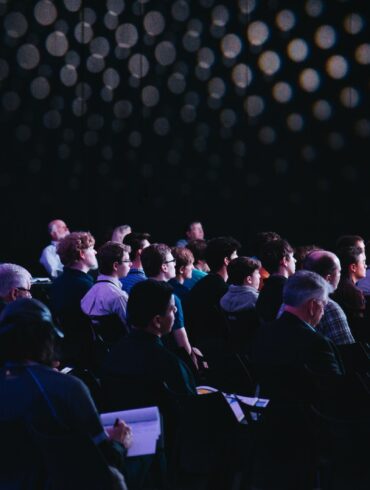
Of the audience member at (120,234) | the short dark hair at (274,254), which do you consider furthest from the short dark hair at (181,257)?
the audience member at (120,234)

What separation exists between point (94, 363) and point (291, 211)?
5.65 metres

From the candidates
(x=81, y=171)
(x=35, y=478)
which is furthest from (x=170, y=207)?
(x=35, y=478)

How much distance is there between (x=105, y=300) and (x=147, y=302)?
156 cm

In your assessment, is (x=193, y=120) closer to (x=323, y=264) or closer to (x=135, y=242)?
(x=135, y=242)

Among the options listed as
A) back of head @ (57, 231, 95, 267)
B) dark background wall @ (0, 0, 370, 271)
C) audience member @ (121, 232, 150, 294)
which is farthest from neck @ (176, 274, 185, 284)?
dark background wall @ (0, 0, 370, 271)

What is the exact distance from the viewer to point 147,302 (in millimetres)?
3338

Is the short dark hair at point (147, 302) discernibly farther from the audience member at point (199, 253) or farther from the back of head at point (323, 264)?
the audience member at point (199, 253)

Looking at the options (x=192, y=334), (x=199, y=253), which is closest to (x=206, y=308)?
(x=192, y=334)

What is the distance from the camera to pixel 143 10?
9711 millimetres

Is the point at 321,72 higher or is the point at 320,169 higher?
the point at 321,72

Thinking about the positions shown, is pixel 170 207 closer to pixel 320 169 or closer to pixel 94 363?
pixel 320 169

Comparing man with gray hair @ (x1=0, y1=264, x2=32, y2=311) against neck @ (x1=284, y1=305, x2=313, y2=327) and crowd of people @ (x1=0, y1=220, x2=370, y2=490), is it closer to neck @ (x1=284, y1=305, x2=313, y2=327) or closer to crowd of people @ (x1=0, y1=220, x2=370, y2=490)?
crowd of people @ (x1=0, y1=220, x2=370, y2=490)

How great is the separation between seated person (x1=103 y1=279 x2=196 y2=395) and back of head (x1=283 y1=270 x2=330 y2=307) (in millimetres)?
543

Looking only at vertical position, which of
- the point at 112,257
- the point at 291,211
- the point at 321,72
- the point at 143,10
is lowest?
the point at 291,211
